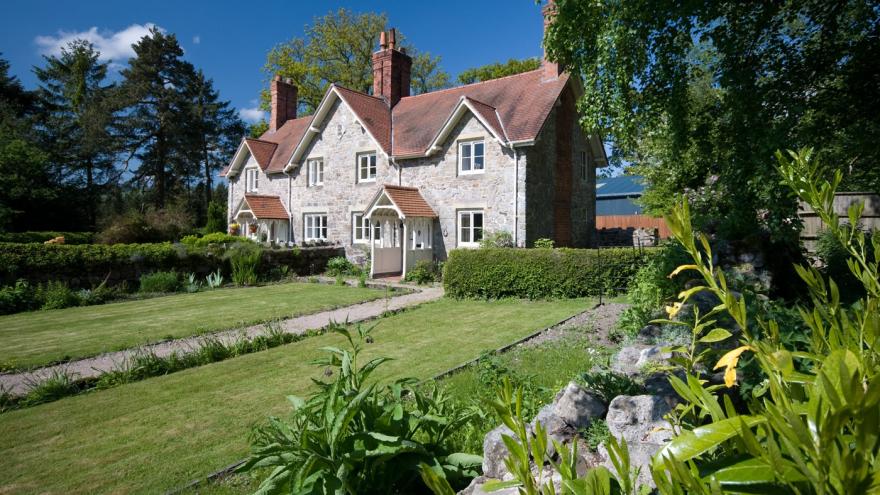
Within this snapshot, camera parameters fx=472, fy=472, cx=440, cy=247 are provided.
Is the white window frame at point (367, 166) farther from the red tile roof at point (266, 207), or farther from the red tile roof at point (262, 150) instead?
the red tile roof at point (262, 150)

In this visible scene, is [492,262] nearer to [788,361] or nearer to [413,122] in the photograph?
[413,122]

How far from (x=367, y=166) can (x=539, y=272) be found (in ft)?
42.2

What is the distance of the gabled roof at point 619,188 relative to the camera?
41141 mm

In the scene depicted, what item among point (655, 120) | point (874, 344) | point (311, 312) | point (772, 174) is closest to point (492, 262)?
point (311, 312)

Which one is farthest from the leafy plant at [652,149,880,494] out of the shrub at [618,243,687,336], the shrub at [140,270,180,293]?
the shrub at [140,270,180,293]

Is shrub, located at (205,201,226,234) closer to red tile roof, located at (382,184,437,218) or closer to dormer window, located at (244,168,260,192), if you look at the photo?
dormer window, located at (244,168,260,192)

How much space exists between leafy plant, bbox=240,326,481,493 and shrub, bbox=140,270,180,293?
50.3 feet

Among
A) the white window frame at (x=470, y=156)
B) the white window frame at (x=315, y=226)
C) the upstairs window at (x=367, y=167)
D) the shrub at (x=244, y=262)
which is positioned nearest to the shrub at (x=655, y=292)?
the white window frame at (x=470, y=156)

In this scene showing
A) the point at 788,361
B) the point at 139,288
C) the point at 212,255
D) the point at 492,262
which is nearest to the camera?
the point at 788,361

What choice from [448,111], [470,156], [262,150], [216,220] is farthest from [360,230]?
[216,220]

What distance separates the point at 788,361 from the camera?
34.5 inches

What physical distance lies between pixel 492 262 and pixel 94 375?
33.7ft

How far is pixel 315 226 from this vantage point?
86.2ft

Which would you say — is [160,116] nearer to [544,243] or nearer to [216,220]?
[216,220]
